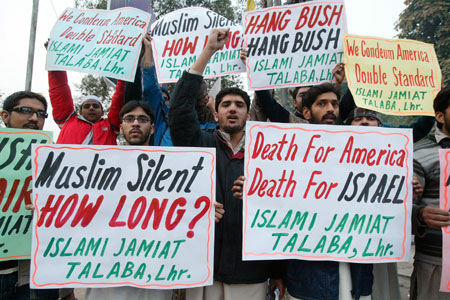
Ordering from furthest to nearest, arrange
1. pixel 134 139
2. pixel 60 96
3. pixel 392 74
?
pixel 60 96, pixel 392 74, pixel 134 139

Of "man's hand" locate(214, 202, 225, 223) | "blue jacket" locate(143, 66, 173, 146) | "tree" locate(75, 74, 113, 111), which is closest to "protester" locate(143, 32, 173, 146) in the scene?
"blue jacket" locate(143, 66, 173, 146)

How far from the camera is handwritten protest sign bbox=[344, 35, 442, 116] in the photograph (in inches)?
104

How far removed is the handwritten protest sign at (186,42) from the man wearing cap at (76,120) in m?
0.52

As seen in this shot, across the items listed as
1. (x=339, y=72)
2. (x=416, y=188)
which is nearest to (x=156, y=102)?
(x=339, y=72)

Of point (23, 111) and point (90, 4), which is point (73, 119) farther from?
point (90, 4)

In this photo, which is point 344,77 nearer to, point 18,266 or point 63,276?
point 63,276

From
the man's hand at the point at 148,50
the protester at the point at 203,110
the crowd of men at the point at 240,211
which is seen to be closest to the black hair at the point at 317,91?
the crowd of men at the point at 240,211

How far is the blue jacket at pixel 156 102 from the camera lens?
3.03 metres

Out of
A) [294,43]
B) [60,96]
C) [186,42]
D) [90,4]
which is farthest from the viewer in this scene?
[90,4]

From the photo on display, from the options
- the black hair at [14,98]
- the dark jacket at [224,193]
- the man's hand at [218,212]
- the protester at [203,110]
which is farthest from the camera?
the protester at [203,110]

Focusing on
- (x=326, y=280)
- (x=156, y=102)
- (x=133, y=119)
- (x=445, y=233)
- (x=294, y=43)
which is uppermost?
(x=294, y=43)

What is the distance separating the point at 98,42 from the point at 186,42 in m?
0.88

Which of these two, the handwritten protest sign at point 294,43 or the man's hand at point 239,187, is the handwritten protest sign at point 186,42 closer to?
the handwritten protest sign at point 294,43

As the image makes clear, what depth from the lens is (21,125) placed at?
2.40 m
